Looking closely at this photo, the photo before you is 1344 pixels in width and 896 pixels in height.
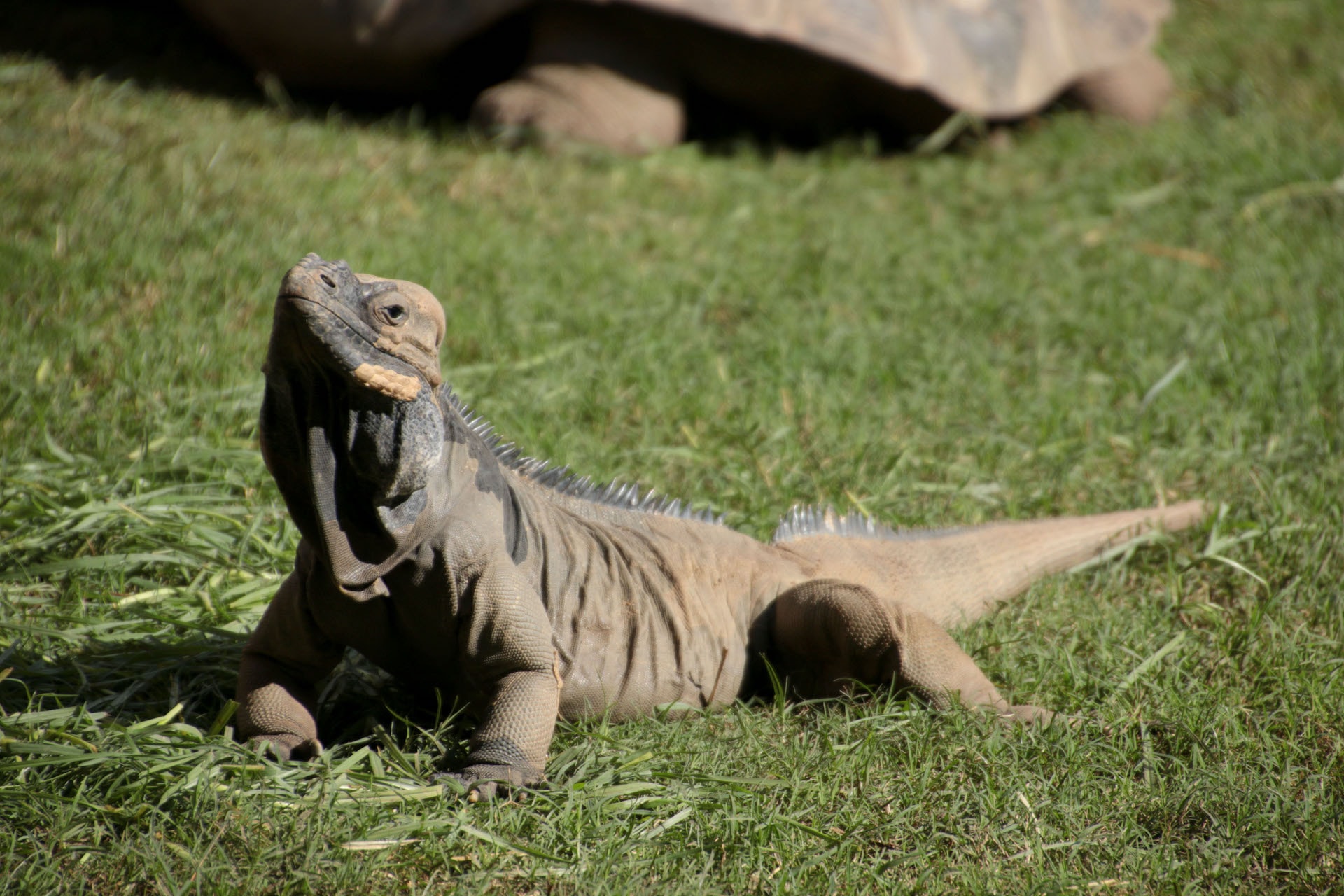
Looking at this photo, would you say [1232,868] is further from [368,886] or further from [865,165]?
[865,165]

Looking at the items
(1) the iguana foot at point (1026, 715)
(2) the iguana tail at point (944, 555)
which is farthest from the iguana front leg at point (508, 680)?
(1) the iguana foot at point (1026, 715)

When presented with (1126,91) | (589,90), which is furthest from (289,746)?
(1126,91)

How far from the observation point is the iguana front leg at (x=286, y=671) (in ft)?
9.09

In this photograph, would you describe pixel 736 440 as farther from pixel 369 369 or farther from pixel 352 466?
pixel 369 369

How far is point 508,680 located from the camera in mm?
2725

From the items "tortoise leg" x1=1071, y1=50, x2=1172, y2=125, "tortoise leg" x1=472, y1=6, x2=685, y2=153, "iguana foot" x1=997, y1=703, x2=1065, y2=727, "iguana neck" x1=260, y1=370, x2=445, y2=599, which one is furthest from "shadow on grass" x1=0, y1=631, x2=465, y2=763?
"tortoise leg" x1=1071, y1=50, x2=1172, y2=125

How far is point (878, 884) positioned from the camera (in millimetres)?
2586

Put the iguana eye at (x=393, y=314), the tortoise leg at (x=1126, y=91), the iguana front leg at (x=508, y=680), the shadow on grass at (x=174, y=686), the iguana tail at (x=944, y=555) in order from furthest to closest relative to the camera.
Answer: the tortoise leg at (x=1126, y=91), the iguana tail at (x=944, y=555), the shadow on grass at (x=174, y=686), the iguana front leg at (x=508, y=680), the iguana eye at (x=393, y=314)

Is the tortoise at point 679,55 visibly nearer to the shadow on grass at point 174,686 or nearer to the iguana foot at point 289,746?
the shadow on grass at point 174,686

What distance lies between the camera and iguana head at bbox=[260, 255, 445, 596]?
8.00 ft

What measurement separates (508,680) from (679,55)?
490 cm

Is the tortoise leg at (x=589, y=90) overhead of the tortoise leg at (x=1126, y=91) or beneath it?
overhead

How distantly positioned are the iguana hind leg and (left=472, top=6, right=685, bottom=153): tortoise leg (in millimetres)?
3934

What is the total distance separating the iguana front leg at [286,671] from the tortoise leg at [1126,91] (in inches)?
246
